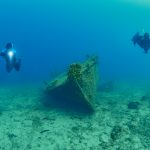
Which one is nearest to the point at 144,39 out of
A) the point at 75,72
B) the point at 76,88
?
the point at 75,72

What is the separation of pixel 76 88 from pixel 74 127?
1.46m

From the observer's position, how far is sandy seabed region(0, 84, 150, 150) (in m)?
8.88

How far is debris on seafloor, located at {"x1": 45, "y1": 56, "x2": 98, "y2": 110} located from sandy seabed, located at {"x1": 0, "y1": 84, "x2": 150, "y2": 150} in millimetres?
589

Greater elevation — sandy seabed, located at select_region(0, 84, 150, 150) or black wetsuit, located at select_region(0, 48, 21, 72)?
black wetsuit, located at select_region(0, 48, 21, 72)

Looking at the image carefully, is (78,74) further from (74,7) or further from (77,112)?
(74,7)

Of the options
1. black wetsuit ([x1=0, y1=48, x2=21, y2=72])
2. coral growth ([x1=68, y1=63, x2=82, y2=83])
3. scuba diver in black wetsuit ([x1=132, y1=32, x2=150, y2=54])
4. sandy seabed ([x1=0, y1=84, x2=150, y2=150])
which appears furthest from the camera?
coral growth ([x1=68, y1=63, x2=82, y2=83])

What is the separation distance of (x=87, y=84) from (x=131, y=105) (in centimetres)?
288

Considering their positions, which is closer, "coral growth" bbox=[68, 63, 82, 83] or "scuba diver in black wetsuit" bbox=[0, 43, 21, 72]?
"scuba diver in black wetsuit" bbox=[0, 43, 21, 72]

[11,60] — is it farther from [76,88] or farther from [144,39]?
[144,39]

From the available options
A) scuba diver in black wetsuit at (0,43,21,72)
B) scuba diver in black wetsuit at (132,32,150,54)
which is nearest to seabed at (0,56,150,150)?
scuba diver in black wetsuit at (132,32,150,54)

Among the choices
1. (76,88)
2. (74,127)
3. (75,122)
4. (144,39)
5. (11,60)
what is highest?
(144,39)

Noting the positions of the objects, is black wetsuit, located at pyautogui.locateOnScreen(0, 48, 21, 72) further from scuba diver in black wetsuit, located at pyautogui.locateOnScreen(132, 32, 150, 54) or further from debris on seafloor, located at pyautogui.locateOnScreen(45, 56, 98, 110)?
scuba diver in black wetsuit, located at pyautogui.locateOnScreen(132, 32, 150, 54)

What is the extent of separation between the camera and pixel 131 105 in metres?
12.9

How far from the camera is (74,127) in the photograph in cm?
1012
